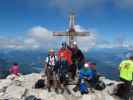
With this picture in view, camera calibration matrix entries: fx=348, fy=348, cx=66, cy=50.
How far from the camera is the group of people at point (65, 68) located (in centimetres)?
2609

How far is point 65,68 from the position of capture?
27.0 meters

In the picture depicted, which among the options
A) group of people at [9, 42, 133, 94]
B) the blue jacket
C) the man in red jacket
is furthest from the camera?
the man in red jacket

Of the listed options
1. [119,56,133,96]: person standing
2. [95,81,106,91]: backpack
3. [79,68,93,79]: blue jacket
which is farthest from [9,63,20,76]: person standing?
[119,56,133,96]: person standing

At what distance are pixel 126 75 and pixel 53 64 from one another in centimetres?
559

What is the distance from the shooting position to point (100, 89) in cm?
2712

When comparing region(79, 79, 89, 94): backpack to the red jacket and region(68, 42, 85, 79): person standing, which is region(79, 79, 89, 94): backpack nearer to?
the red jacket

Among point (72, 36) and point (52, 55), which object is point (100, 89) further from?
point (72, 36)

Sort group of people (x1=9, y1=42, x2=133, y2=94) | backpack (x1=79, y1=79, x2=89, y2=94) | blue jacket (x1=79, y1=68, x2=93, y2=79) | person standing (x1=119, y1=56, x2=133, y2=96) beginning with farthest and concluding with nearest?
blue jacket (x1=79, y1=68, x2=93, y2=79) → group of people (x1=9, y1=42, x2=133, y2=94) → backpack (x1=79, y1=79, x2=89, y2=94) → person standing (x1=119, y1=56, x2=133, y2=96)

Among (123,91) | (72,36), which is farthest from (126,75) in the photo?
(72,36)

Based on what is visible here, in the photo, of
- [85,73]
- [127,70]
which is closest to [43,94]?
[85,73]

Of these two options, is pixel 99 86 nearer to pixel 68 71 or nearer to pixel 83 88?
pixel 83 88

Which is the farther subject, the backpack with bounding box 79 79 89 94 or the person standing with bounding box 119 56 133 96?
the backpack with bounding box 79 79 89 94

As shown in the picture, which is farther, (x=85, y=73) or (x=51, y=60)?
(x=85, y=73)

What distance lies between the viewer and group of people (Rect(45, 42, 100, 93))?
85.6 feet
